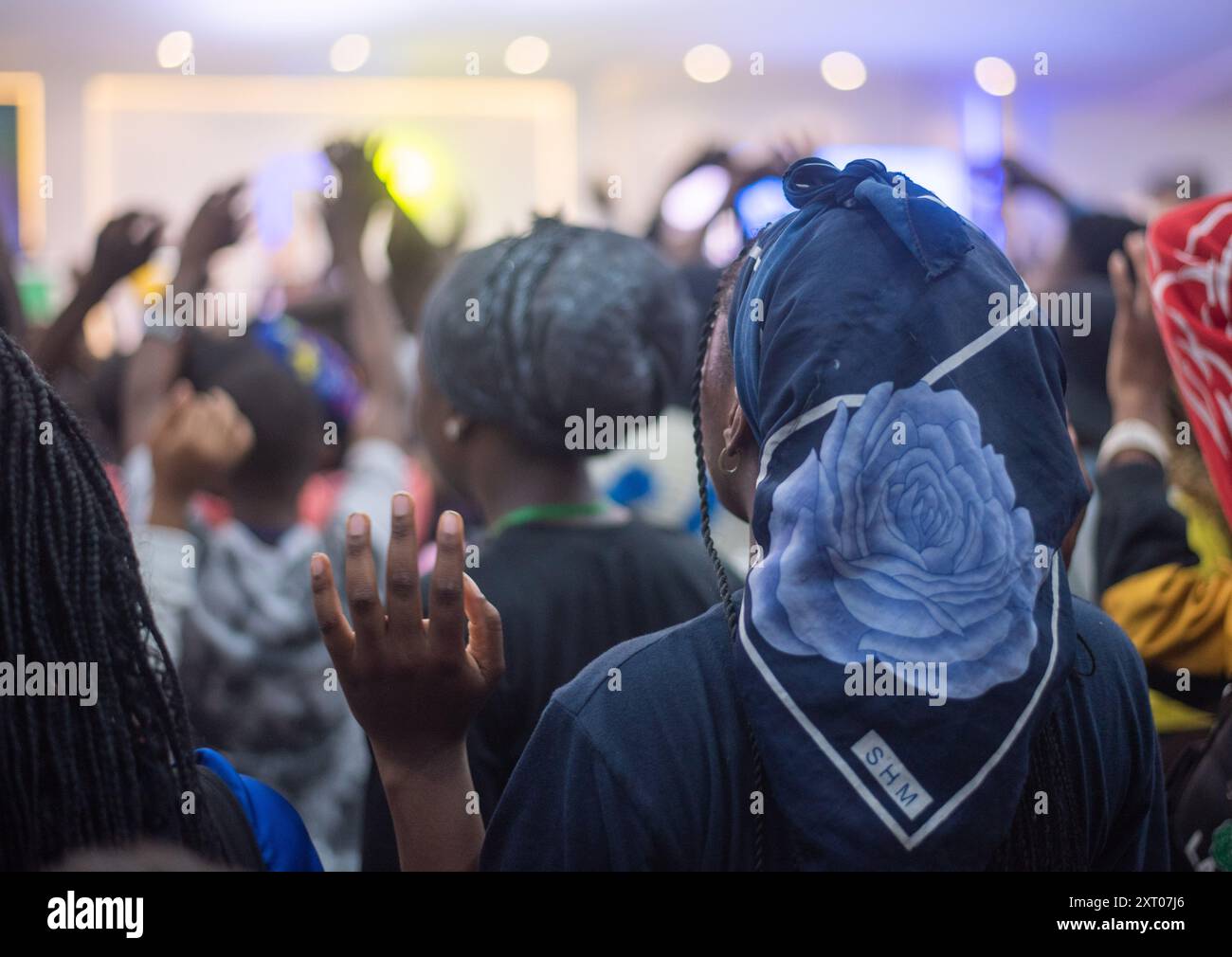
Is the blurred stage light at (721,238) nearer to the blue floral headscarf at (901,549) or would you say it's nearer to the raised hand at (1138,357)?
the raised hand at (1138,357)

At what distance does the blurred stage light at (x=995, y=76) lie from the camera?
9.08 metres

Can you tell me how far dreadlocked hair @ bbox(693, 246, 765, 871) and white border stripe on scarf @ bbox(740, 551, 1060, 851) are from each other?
5 cm

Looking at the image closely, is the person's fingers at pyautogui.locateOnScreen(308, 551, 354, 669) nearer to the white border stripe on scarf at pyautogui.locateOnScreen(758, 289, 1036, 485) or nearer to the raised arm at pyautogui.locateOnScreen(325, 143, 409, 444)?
the white border stripe on scarf at pyautogui.locateOnScreen(758, 289, 1036, 485)

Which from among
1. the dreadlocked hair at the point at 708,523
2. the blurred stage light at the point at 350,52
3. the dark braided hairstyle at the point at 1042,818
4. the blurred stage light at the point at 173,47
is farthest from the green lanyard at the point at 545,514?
the blurred stage light at the point at 350,52

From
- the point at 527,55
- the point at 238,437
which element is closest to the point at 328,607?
the point at 238,437

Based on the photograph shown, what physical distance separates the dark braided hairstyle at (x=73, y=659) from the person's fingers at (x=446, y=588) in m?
0.23

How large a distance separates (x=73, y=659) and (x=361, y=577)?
0.23 metres

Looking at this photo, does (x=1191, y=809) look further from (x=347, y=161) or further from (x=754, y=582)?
(x=347, y=161)

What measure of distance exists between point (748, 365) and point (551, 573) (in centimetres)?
66

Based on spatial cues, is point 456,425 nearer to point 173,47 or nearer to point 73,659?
point 73,659

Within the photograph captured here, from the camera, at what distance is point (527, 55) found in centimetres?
837

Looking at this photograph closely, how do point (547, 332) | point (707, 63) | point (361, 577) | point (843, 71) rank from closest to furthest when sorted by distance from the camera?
point (361, 577) → point (547, 332) → point (707, 63) → point (843, 71)

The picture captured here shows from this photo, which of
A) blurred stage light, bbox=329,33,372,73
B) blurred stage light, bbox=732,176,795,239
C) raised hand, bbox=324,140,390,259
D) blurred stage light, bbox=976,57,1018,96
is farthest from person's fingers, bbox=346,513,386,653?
blurred stage light, bbox=976,57,1018,96
